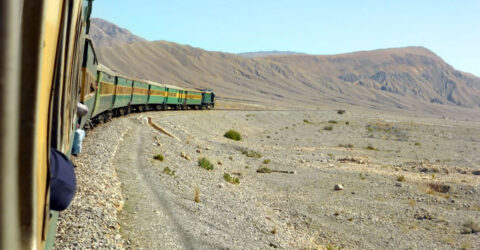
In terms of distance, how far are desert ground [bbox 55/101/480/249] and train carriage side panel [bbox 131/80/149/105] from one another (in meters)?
2.66

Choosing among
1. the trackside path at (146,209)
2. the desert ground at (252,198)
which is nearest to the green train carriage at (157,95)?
the desert ground at (252,198)

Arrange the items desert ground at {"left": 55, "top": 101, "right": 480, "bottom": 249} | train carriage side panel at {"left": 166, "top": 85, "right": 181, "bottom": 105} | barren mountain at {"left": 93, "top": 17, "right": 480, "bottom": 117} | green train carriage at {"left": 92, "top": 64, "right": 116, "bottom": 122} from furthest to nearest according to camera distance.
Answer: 1. barren mountain at {"left": 93, "top": 17, "right": 480, "bottom": 117}
2. train carriage side panel at {"left": 166, "top": 85, "right": 181, "bottom": 105}
3. green train carriage at {"left": 92, "top": 64, "right": 116, "bottom": 122}
4. desert ground at {"left": 55, "top": 101, "right": 480, "bottom": 249}

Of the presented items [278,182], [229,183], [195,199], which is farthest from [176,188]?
[278,182]

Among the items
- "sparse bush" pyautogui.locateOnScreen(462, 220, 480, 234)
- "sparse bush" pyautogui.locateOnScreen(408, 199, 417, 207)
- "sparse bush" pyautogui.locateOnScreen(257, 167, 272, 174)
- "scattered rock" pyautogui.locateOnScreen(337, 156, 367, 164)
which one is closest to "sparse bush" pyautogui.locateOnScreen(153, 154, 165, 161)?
"sparse bush" pyautogui.locateOnScreen(257, 167, 272, 174)

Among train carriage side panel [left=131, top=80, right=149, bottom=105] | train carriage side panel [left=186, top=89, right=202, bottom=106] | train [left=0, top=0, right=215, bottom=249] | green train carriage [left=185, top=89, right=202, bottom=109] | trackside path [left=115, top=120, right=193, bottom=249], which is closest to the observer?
train [left=0, top=0, right=215, bottom=249]

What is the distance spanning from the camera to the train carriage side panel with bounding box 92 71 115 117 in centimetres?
1881

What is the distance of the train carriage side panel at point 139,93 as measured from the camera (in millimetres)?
31856

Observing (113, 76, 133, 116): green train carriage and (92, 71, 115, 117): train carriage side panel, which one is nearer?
(92, 71, 115, 117): train carriage side panel

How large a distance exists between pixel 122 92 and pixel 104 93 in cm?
684

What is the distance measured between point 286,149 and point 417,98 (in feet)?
586

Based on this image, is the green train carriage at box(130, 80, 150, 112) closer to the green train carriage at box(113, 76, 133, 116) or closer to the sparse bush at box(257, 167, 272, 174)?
the green train carriage at box(113, 76, 133, 116)

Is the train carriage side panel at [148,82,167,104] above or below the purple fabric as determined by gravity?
below

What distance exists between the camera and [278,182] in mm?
22406

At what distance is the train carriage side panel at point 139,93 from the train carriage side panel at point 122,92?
4.50ft
